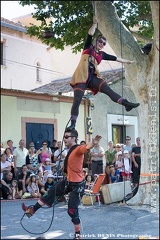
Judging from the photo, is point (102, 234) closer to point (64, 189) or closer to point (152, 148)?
point (64, 189)

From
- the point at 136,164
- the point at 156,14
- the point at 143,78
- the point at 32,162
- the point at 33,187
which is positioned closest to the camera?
the point at 156,14

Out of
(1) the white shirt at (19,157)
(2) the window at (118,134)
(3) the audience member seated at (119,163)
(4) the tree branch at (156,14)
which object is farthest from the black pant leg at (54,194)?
(2) the window at (118,134)

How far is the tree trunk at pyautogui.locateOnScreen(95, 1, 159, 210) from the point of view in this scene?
9148mm

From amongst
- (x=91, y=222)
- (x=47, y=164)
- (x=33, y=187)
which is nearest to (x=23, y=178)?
(x=33, y=187)

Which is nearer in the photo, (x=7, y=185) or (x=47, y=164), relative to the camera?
(x=7, y=185)

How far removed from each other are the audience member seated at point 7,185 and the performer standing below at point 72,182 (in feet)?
13.1

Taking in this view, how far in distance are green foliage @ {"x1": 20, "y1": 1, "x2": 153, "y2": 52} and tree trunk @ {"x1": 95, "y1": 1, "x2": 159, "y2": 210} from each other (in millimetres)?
760

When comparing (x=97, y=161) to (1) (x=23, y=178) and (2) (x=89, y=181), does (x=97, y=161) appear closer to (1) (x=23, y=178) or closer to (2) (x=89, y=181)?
(2) (x=89, y=181)

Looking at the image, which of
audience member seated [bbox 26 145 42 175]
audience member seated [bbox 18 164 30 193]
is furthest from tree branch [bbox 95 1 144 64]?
audience member seated [bbox 26 145 42 175]

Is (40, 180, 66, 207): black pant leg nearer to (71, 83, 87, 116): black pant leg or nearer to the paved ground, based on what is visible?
the paved ground

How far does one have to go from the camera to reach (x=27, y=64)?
23.9 m

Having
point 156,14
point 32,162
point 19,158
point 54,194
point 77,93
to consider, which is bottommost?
point 54,194

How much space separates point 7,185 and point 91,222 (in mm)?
3317

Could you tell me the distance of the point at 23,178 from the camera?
11.5 metres
